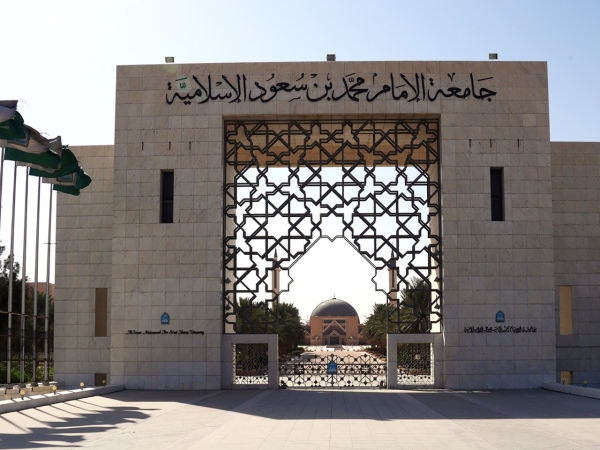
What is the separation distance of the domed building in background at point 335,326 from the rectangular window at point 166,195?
5306cm

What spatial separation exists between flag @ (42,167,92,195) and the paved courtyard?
5.48m

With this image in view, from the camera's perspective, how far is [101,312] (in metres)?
21.7

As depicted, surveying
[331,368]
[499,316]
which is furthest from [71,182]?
[499,316]

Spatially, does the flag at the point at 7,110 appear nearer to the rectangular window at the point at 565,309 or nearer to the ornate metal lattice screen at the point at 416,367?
the ornate metal lattice screen at the point at 416,367

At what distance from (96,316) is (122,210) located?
3.23 m

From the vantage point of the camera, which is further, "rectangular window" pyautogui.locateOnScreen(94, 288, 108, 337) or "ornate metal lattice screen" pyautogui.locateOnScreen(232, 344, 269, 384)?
"rectangular window" pyautogui.locateOnScreen(94, 288, 108, 337)

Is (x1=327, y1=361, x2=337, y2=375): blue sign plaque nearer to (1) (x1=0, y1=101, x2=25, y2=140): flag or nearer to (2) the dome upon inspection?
(1) (x1=0, y1=101, x2=25, y2=140): flag

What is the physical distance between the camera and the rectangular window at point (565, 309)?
21156mm

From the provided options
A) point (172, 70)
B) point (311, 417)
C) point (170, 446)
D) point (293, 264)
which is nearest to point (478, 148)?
point (293, 264)

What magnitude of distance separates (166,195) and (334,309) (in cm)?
5555

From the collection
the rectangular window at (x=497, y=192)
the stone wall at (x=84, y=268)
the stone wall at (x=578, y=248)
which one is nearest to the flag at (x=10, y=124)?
the stone wall at (x=84, y=268)

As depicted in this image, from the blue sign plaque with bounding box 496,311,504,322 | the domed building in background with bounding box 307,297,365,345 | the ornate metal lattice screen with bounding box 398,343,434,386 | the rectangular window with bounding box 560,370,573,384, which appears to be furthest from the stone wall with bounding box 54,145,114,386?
the domed building in background with bounding box 307,297,365,345

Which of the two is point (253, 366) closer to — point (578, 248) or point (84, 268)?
point (84, 268)

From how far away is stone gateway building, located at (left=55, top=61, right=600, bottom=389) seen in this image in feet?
65.1
